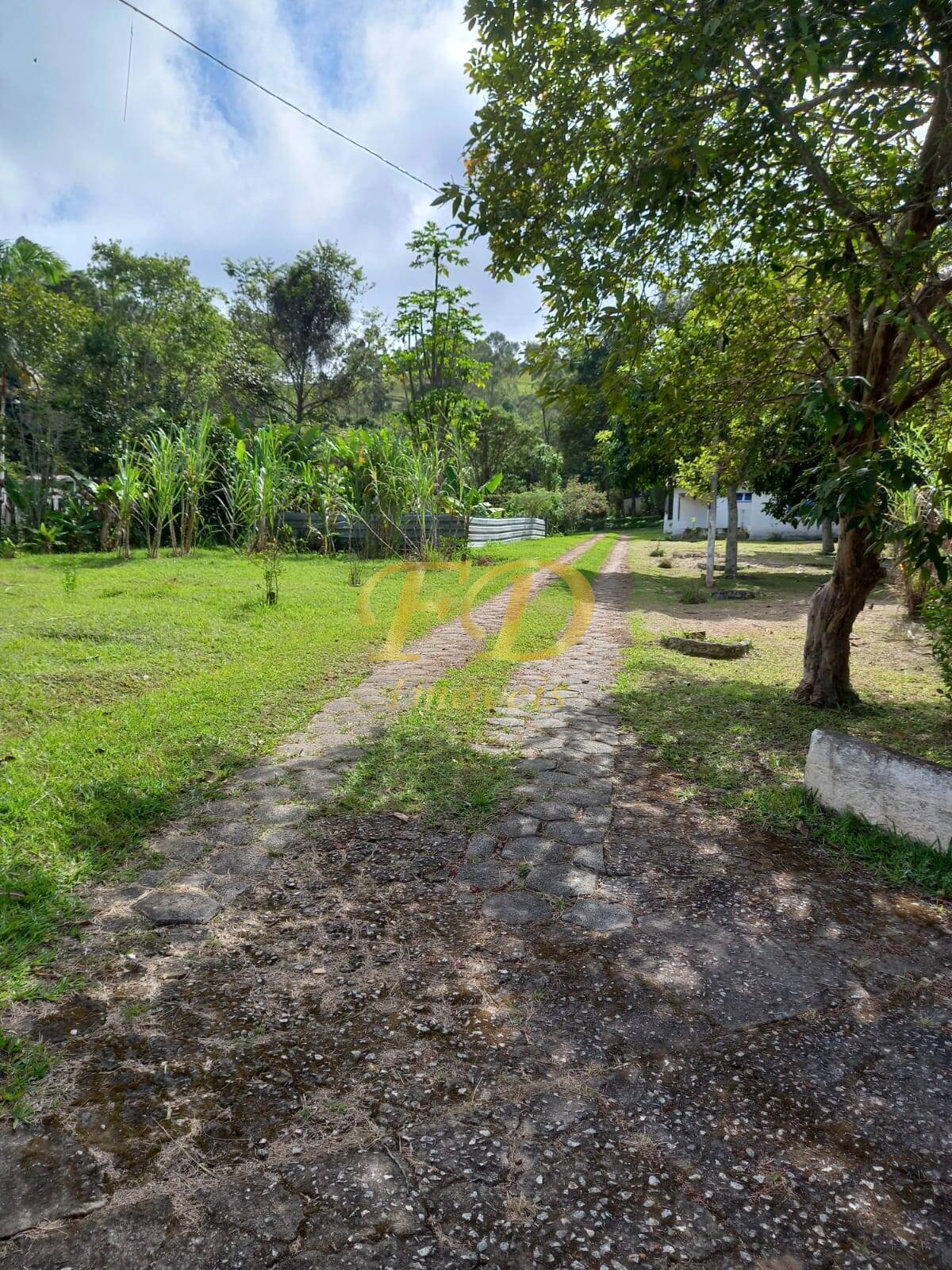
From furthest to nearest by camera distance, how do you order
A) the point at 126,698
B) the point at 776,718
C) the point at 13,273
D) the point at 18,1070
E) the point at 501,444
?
the point at 501,444, the point at 13,273, the point at 776,718, the point at 126,698, the point at 18,1070

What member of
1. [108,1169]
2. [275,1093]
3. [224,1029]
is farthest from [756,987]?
[108,1169]

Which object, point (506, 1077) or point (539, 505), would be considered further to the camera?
point (539, 505)

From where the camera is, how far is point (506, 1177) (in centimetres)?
162

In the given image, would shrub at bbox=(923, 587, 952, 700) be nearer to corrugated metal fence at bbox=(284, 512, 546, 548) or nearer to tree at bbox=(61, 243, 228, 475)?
corrugated metal fence at bbox=(284, 512, 546, 548)

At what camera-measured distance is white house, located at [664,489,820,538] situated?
31250mm

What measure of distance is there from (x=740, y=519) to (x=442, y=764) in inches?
1261

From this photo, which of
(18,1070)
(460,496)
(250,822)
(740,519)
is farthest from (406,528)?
(740,519)

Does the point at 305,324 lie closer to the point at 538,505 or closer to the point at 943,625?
the point at 538,505

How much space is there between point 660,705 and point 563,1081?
386cm

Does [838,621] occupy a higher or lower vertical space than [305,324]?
lower

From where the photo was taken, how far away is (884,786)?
3355 mm

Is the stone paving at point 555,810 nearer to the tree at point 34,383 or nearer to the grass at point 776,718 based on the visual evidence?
the grass at point 776,718

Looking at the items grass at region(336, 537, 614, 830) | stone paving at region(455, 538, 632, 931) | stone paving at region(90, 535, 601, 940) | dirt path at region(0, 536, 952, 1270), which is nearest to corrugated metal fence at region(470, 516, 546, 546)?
stone paving at region(455, 538, 632, 931)

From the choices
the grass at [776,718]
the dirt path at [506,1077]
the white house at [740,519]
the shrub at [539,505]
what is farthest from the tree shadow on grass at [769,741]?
the white house at [740,519]
